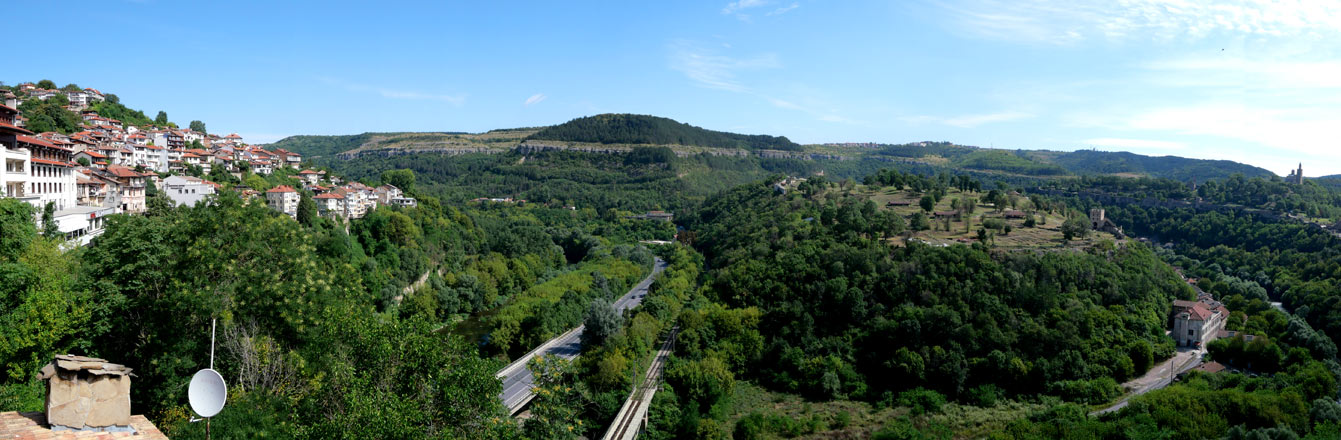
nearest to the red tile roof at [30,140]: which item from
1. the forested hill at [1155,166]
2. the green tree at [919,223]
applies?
the green tree at [919,223]

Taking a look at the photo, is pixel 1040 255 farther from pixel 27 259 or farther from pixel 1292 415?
pixel 27 259

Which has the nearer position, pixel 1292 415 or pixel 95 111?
pixel 1292 415

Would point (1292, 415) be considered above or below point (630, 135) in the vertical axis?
below

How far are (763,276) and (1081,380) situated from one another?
18.1 metres

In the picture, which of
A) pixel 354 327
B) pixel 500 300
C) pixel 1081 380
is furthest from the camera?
pixel 500 300

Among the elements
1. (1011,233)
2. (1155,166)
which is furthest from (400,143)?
(1155,166)

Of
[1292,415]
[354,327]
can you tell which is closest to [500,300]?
[354,327]

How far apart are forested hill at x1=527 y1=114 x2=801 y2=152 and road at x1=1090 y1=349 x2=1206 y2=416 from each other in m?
107

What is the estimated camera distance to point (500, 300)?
5325 centimetres

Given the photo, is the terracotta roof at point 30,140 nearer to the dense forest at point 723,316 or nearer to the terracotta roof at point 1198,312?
the dense forest at point 723,316

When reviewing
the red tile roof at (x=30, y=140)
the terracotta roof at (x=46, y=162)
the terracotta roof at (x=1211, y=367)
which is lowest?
the terracotta roof at (x=1211, y=367)

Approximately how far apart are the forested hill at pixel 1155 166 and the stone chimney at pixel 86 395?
15666cm

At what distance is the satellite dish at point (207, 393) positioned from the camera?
33.0 feet

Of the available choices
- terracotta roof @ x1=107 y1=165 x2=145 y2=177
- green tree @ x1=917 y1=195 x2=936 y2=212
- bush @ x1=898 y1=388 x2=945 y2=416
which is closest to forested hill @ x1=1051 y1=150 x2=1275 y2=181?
green tree @ x1=917 y1=195 x2=936 y2=212
